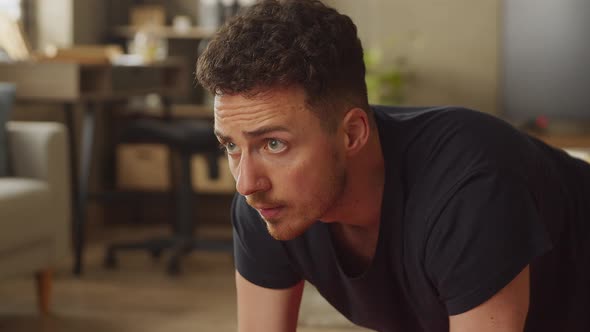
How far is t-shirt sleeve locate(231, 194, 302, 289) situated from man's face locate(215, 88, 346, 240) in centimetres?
21

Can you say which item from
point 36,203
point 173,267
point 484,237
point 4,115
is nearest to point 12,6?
point 4,115

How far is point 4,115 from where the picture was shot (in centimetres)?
387

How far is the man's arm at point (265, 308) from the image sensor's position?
159cm

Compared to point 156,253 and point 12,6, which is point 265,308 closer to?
point 156,253

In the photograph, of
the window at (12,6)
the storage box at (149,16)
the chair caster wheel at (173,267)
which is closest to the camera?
the chair caster wheel at (173,267)

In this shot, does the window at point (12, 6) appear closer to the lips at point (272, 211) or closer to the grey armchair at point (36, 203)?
the grey armchair at point (36, 203)

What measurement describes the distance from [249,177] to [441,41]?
4423 mm

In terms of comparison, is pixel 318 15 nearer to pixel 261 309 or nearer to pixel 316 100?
pixel 316 100

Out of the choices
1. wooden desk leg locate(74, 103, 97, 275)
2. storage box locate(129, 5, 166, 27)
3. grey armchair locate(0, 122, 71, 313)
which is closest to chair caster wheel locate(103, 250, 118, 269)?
wooden desk leg locate(74, 103, 97, 275)

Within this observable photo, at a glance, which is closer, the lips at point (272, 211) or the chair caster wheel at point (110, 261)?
the lips at point (272, 211)

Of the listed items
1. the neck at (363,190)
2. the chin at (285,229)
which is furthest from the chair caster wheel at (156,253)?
the chin at (285,229)

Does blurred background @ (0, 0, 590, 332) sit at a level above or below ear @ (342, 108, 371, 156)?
below

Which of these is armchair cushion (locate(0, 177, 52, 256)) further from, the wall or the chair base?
the wall

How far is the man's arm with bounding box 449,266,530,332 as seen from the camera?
1271 mm
